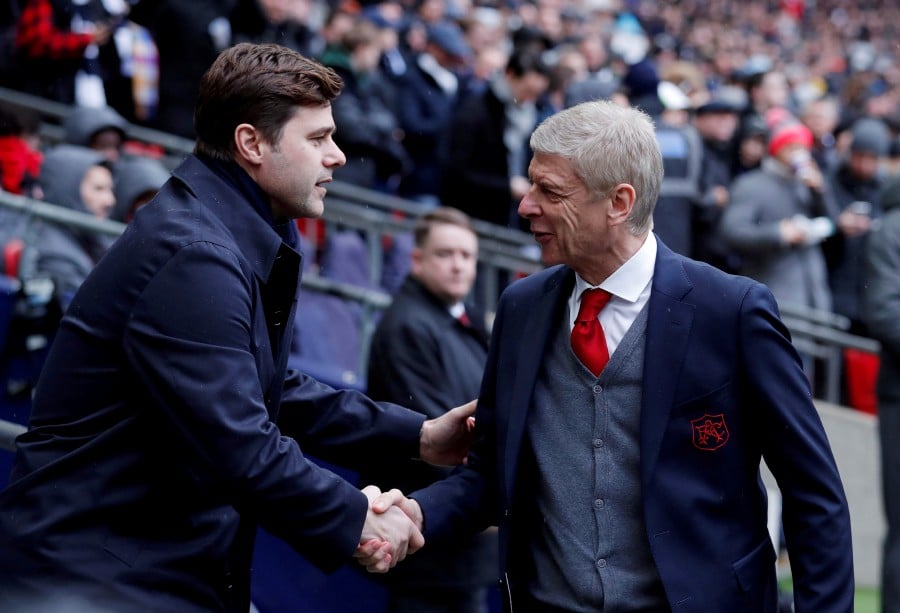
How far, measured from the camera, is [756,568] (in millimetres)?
3266

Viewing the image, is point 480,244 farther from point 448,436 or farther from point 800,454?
point 800,454

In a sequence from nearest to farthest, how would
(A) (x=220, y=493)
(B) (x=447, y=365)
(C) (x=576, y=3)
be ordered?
(A) (x=220, y=493) < (B) (x=447, y=365) < (C) (x=576, y=3)

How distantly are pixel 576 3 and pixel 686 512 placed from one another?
60.2 ft

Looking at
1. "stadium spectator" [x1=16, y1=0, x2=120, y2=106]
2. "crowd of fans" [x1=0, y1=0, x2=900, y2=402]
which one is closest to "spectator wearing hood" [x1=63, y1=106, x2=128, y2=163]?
"crowd of fans" [x1=0, y1=0, x2=900, y2=402]

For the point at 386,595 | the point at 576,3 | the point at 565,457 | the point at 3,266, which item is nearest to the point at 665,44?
the point at 576,3

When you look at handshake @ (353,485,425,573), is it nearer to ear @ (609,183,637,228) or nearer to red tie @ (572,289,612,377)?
red tie @ (572,289,612,377)

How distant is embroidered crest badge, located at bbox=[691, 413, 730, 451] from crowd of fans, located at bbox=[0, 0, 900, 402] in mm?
5315

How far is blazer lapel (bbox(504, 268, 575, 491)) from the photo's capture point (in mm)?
3375

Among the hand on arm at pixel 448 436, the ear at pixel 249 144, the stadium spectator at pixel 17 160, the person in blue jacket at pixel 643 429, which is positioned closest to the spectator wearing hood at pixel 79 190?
the stadium spectator at pixel 17 160

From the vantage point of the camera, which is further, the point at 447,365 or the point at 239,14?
the point at 239,14

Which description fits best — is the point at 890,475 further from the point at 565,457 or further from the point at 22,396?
the point at 22,396

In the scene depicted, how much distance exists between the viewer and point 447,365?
5.41 metres

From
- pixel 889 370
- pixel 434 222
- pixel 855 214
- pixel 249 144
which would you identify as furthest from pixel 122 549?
pixel 855 214

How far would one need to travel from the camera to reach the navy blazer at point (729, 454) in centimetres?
316
